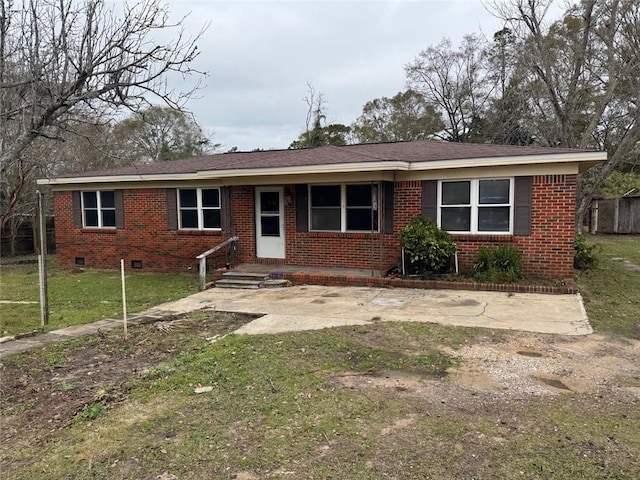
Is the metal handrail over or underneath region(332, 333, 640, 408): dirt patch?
over

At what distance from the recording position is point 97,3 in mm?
5230

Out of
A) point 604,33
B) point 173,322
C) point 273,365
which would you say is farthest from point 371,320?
point 604,33

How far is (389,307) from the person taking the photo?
8008mm

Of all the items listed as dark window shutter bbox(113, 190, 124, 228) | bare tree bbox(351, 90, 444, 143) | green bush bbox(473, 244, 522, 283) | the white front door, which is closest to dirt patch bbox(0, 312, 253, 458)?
the white front door

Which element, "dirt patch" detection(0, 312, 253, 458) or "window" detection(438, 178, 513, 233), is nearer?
"dirt patch" detection(0, 312, 253, 458)

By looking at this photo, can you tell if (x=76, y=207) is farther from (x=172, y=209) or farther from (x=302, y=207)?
(x=302, y=207)

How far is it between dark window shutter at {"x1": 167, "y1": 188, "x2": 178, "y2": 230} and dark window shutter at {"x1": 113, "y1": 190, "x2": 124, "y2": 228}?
64.8 inches

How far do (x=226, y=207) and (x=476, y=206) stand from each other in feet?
20.8

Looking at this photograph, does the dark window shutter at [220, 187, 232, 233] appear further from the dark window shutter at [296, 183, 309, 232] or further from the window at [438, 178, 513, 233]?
the window at [438, 178, 513, 233]

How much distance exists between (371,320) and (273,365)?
2404 millimetres

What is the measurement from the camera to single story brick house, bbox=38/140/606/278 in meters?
9.62

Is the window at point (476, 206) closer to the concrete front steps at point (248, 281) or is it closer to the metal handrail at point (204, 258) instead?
the concrete front steps at point (248, 281)

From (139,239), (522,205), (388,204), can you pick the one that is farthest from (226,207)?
(522,205)

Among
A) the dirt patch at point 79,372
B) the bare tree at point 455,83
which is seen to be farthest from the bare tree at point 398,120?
the dirt patch at point 79,372
